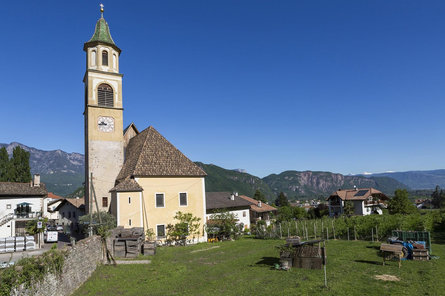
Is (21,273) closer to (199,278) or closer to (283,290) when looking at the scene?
(199,278)

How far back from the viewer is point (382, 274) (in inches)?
559

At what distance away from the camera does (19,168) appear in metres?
58.0

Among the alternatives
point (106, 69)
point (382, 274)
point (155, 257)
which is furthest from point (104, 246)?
point (106, 69)

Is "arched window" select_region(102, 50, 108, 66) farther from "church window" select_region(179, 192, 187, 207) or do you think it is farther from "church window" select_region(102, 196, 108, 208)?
"church window" select_region(179, 192, 187, 207)

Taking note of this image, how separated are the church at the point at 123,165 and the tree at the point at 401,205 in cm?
4825

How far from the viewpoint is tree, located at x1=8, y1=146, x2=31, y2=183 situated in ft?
187

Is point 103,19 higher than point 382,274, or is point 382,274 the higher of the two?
point 103,19

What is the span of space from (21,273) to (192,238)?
21.6 metres

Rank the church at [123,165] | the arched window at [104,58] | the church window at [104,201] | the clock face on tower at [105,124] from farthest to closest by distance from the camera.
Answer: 1. the arched window at [104,58]
2. the clock face on tower at [105,124]
3. the church window at [104,201]
4. the church at [123,165]

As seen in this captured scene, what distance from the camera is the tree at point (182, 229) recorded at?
28391mm

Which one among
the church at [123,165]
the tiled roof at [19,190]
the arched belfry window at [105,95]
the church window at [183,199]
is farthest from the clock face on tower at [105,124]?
the tiled roof at [19,190]

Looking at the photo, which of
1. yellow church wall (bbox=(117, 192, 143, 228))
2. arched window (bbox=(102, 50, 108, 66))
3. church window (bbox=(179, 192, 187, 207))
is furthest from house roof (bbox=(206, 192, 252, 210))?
arched window (bbox=(102, 50, 108, 66))

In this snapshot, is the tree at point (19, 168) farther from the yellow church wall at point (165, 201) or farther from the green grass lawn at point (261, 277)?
the green grass lawn at point (261, 277)

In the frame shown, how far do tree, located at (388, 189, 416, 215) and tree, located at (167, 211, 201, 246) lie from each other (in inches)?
1918
